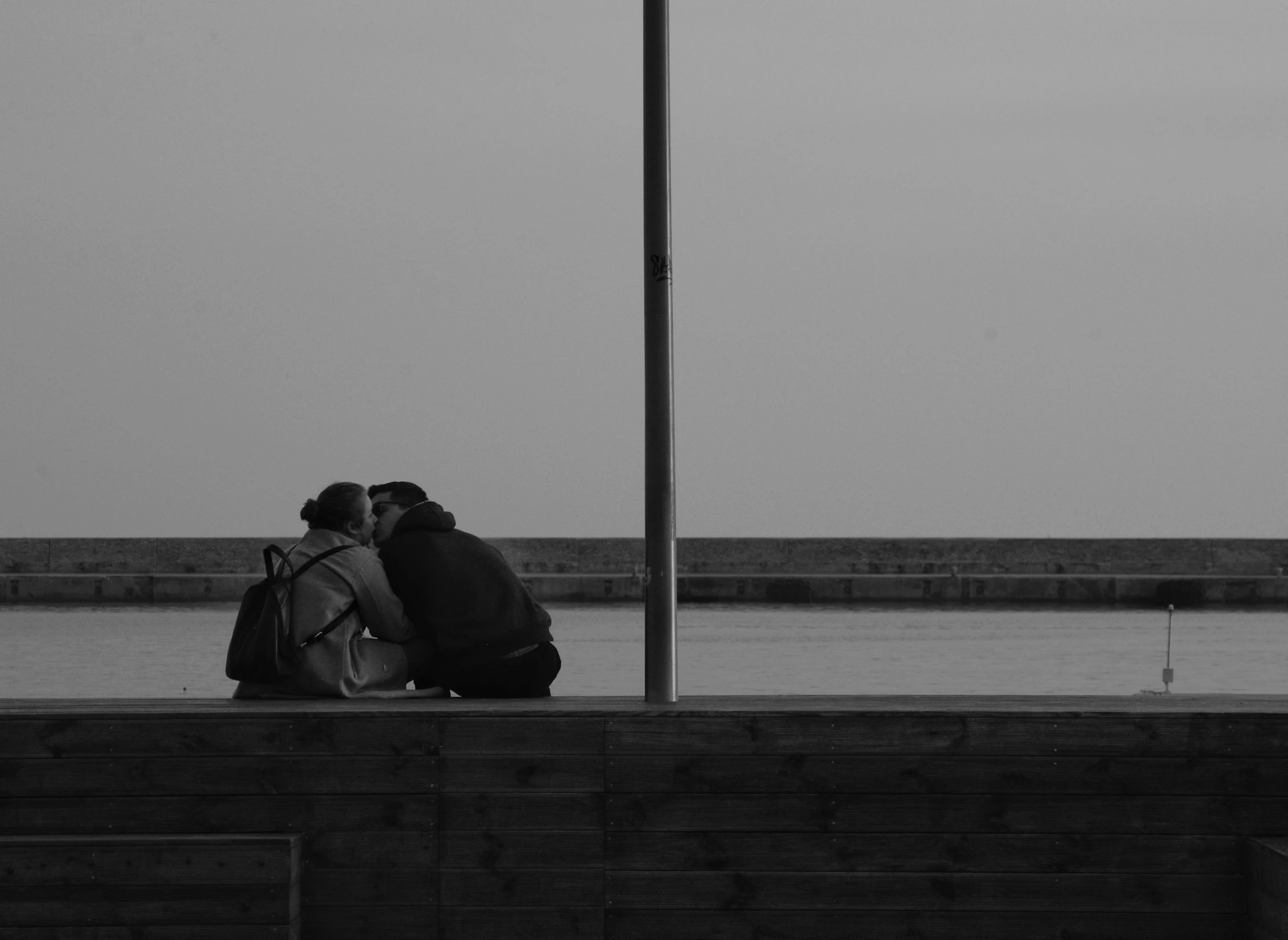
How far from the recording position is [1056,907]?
15.3ft

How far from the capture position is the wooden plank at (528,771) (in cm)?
468

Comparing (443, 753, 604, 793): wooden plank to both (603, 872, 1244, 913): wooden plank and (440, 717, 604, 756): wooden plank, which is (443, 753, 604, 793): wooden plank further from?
(603, 872, 1244, 913): wooden plank

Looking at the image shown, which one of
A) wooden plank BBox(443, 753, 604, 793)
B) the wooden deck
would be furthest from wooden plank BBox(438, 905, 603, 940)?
wooden plank BBox(443, 753, 604, 793)

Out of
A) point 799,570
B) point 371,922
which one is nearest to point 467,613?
point 371,922

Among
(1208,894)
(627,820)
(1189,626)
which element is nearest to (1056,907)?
(1208,894)

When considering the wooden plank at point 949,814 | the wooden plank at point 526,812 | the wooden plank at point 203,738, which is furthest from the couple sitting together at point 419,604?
the wooden plank at point 949,814

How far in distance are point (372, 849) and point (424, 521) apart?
120 centimetres

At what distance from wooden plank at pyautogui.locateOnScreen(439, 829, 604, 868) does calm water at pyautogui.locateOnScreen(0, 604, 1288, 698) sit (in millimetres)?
10278

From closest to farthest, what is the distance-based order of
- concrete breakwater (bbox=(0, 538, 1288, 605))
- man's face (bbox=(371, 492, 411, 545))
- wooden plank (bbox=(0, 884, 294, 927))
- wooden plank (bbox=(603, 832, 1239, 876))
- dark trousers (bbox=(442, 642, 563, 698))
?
1. wooden plank (bbox=(0, 884, 294, 927))
2. wooden plank (bbox=(603, 832, 1239, 876))
3. dark trousers (bbox=(442, 642, 563, 698))
4. man's face (bbox=(371, 492, 411, 545))
5. concrete breakwater (bbox=(0, 538, 1288, 605))

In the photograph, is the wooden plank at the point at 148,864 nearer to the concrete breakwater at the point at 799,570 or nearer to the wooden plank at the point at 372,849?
the wooden plank at the point at 372,849

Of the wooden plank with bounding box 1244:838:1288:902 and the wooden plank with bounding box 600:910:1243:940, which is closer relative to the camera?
the wooden plank with bounding box 1244:838:1288:902

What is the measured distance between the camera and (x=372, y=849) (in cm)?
468

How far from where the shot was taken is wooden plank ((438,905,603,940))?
184 inches

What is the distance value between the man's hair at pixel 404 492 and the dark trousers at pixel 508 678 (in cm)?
69
